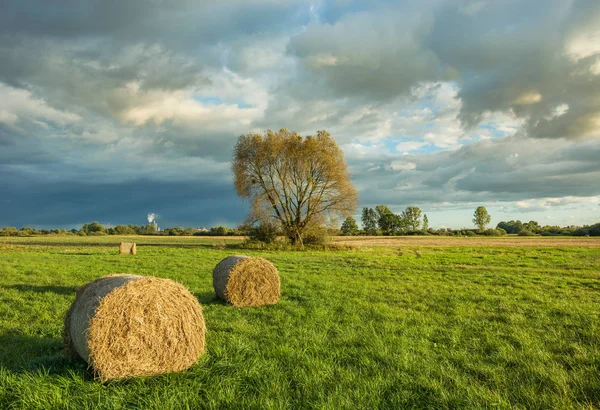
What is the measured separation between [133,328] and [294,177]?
36.0m

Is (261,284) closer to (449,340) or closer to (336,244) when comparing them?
(449,340)

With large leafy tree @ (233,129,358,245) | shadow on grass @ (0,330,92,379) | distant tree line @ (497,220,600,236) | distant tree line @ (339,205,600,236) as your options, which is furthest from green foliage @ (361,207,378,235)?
shadow on grass @ (0,330,92,379)

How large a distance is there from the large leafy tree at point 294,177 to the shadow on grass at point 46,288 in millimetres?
27371

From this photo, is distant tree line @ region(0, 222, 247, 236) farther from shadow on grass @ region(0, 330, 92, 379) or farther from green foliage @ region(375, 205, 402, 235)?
shadow on grass @ region(0, 330, 92, 379)

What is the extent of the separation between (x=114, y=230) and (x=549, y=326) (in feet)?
335

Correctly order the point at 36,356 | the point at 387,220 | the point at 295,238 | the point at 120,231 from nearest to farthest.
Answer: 1. the point at 36,356
2. the point at 295,238
3. the point at 120,231
4. the point at 387,220

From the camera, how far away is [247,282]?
1140 cm

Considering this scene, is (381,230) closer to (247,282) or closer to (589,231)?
(589,231)

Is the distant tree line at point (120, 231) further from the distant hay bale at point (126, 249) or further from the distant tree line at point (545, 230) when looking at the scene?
the distant tree line at point (545, 230)

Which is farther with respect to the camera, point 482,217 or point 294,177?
point 482,217

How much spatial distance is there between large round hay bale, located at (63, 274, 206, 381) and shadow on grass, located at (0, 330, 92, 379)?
0.73 ft

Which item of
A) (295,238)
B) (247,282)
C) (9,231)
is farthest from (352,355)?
(9,231)

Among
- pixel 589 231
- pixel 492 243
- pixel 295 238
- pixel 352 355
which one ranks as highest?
pixel 295 238

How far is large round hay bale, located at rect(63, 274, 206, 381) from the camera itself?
5734 millimetres
